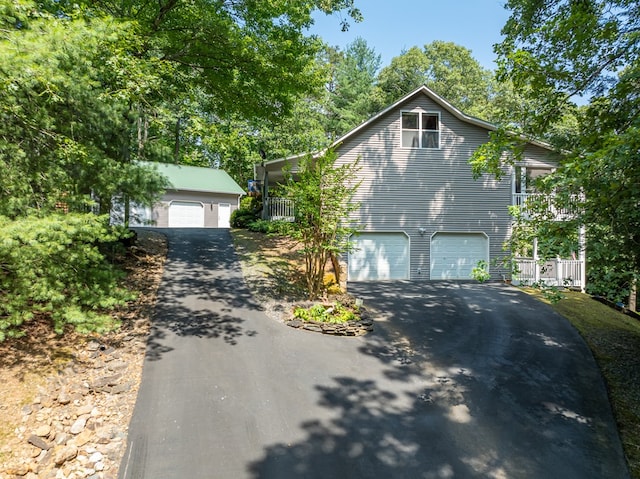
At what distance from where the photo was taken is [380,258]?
1480cm

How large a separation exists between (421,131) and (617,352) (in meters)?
10.0

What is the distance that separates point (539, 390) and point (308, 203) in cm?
620

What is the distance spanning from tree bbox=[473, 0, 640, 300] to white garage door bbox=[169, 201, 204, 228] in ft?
66.8

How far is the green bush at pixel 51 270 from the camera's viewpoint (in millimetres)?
4359

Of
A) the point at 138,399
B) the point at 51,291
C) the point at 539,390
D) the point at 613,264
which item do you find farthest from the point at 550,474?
the point at 51,291

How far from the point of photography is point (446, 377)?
646cm

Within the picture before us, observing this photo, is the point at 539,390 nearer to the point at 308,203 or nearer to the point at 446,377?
the point at 446,377

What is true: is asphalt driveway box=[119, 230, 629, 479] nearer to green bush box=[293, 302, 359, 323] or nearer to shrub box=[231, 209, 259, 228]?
green bush box=[293, 302, 359, 323]

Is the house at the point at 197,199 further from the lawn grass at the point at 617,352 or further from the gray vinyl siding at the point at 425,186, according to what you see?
the lawn grass at the point at 617,352

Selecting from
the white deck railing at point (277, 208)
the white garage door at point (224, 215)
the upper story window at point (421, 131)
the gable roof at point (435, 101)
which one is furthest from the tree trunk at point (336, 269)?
the white garage door at point (224, 215)

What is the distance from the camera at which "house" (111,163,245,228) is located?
24.3 m

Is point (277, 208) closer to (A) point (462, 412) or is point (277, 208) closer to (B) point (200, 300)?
(B) point (200, 300)

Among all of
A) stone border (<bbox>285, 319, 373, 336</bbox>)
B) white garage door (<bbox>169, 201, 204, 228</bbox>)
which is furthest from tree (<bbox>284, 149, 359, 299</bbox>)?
white garage door (<bbox>169, 201, 204, 228</bbox>)

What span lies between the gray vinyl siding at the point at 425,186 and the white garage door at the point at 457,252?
272mm
